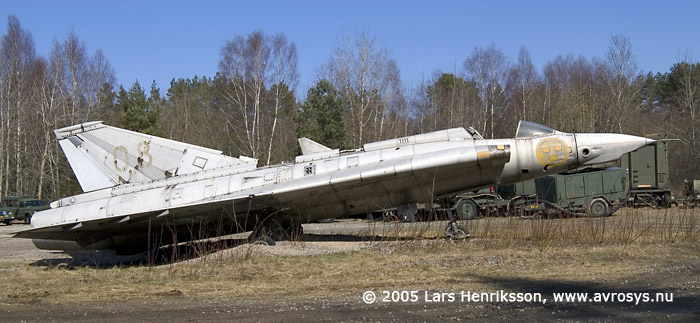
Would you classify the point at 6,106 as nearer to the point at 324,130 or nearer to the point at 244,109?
the point at 244,109

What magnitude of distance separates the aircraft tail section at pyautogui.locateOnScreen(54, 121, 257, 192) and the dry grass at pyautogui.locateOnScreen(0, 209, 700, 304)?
268 cm

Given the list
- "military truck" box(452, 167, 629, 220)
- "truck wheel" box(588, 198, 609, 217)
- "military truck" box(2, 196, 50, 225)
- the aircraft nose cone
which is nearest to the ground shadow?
the aircraft nose cone

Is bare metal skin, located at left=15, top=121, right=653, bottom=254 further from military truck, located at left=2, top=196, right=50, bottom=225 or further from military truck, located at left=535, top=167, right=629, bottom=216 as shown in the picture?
military truck, located at left=2, top=196, right=50, bottom=225

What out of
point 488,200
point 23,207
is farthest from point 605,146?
point 23,207

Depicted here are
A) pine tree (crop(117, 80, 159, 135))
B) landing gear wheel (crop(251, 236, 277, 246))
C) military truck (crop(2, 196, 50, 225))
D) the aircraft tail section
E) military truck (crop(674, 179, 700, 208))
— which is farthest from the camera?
pine tree (crop(117, 80, 159, 135))

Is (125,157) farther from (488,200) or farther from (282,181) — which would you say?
(488,200)

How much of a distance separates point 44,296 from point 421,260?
6608mm

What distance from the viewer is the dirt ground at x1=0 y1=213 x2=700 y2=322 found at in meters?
6.96

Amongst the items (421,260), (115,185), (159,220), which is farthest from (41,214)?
(421,260)

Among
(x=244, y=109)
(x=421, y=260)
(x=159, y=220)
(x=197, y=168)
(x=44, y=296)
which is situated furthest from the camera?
(x=244, y=109)

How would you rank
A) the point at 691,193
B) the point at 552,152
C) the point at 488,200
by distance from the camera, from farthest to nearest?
the point at 691,193
the point at 488,200
the point at 552,152

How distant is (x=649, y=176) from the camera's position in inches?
1019

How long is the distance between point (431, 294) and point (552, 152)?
271 inches

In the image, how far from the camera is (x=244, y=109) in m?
38.9
